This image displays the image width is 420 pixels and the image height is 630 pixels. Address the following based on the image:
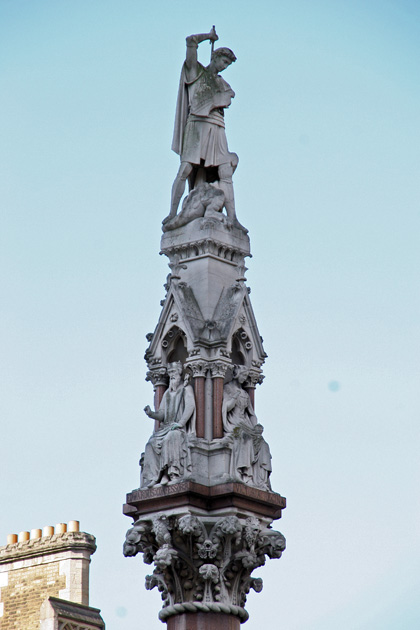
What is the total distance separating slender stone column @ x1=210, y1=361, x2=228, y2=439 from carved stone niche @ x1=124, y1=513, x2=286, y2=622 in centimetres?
147

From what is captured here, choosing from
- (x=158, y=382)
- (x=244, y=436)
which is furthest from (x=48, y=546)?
(x=244, y=436)

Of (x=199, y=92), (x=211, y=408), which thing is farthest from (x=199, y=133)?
(x=211, y=408)

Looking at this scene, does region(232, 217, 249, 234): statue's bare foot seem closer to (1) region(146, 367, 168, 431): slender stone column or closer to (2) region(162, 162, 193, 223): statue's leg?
(2) region(162, 162, 193, 223): statue's leg

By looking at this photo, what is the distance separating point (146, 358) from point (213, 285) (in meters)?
1.59

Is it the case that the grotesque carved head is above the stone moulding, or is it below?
above

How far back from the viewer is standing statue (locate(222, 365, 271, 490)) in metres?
28.8

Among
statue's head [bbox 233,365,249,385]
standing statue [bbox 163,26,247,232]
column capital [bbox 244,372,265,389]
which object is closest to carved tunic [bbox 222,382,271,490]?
statue's head [bbox 233,365,249,385]

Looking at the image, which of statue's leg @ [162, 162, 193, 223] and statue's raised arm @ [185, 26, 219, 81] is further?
statue's raised arm @ [185, 26, 219, 81]

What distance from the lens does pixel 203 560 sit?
28.1m

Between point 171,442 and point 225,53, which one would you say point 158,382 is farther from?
point 225,53

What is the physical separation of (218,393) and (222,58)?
607 centimetres

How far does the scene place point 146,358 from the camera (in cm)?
3006

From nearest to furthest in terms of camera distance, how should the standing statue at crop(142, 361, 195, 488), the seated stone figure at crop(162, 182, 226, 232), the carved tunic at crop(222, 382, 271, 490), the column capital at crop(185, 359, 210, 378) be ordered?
Result: the standing statue at crop(142, 361, 195, 488)
the carved tunic at crop(222, 382, 271, 490)
the column capital at crop(185, 359, 210, 378)
the seated stone figure at crop(162, 182, 226, 232)

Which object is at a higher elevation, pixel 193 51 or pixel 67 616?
pixel 193 51
